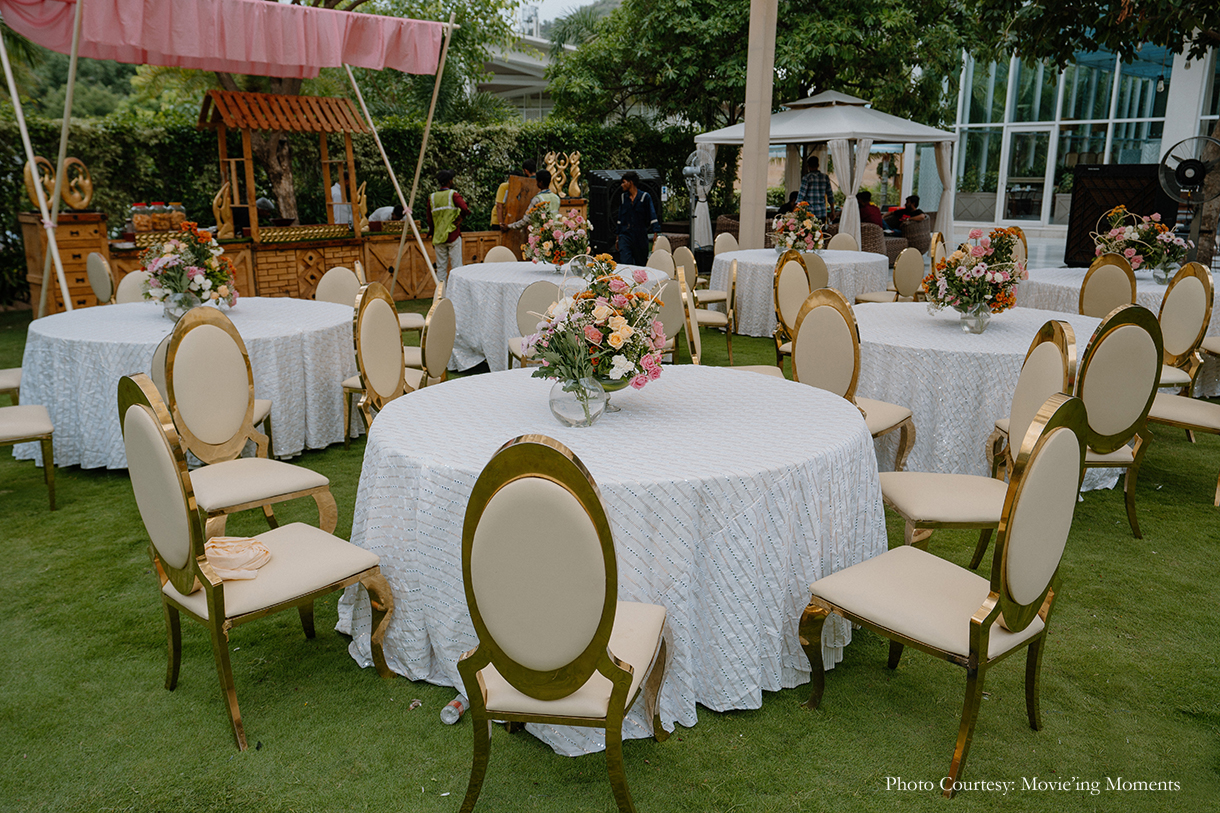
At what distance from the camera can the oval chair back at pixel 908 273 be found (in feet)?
23.0

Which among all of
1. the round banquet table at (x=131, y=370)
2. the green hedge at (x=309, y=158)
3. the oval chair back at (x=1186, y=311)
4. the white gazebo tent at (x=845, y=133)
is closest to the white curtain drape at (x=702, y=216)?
the white gazebo tent at (x=845, y=133)

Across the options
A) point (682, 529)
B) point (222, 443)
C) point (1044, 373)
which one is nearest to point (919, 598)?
point (682, 529)

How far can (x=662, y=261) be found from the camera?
269 inches

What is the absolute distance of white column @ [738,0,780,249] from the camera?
26.8 feet

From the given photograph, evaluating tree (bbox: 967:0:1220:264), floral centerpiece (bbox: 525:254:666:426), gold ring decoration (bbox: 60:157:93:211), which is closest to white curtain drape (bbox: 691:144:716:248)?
tree (bbox: 967:0:1220:264)

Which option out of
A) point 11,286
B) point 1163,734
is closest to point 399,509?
point 1163,734

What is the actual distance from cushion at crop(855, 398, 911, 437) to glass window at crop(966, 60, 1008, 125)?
17.2 meters

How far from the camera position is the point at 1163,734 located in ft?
7.62

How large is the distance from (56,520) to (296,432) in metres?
1.20

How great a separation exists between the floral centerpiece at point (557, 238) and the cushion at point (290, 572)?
4385 millimetres

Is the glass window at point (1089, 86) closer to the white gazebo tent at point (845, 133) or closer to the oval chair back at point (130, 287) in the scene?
the white gazebo tent at point (845, 133)

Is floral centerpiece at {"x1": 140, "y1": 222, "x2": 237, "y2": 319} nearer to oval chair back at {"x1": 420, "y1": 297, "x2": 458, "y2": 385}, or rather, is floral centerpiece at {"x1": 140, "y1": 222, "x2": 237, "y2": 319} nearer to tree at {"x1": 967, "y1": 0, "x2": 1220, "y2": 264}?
oval chair back at {"x1": 420, "y1": 297, "x2": 458, "y2": 385}

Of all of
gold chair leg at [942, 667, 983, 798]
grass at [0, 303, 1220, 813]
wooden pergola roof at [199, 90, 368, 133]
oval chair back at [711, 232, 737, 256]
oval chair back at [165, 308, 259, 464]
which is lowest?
grass at [0, 303, 1220, 813]

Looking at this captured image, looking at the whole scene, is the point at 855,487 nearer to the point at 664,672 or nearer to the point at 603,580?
the point at 664,672
